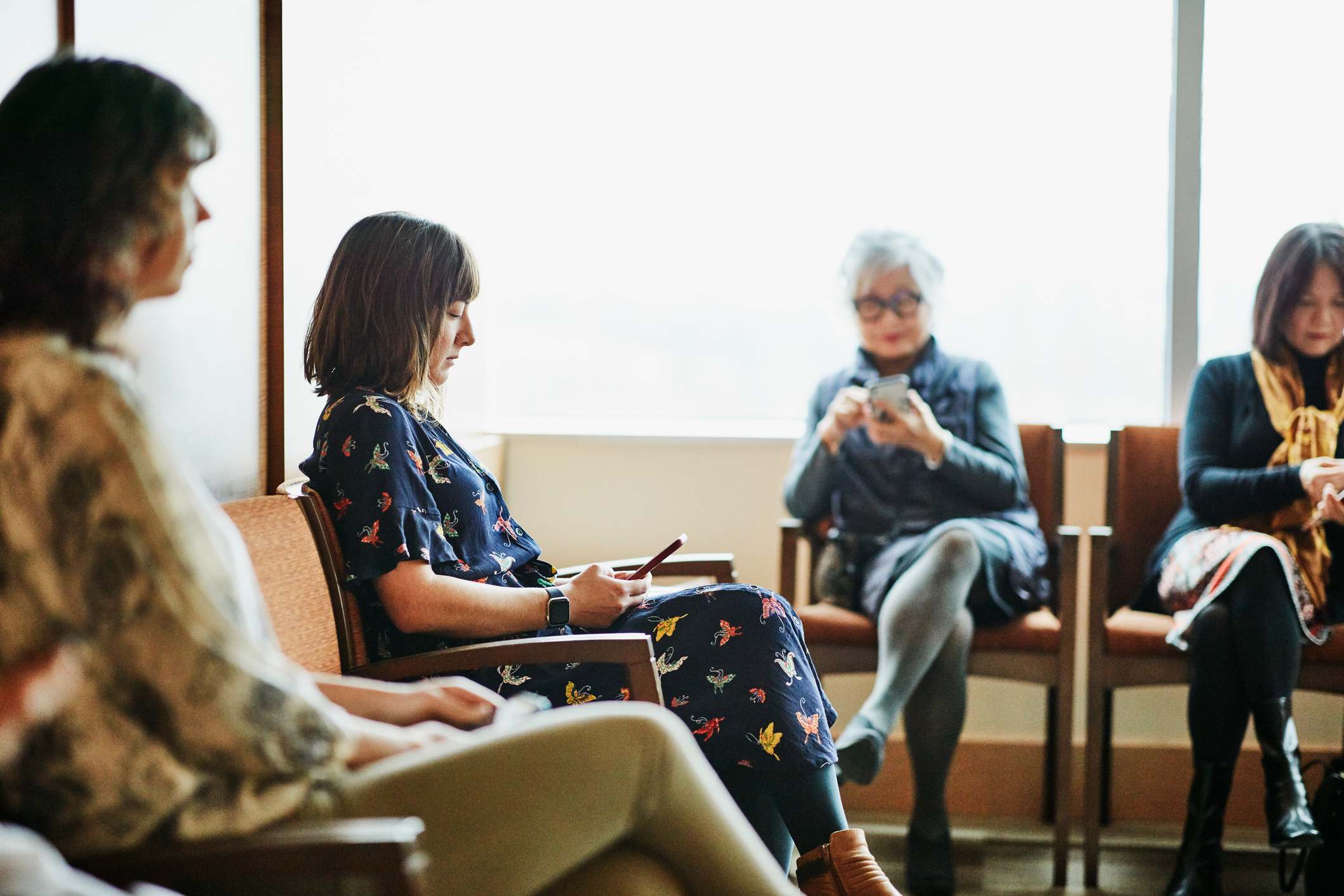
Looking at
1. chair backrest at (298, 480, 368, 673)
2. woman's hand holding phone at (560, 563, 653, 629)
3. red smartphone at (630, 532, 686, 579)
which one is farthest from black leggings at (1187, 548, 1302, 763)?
chair backrest at (298, 480, 368, 673)

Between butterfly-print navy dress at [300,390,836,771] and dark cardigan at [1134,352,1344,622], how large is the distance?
1.19 m

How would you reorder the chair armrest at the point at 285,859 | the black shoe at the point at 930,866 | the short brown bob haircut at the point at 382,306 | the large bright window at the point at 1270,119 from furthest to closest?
the large bright window at the point at 1270,119
the black shoe at the point at 930,866
the short brown bob haircut at the point at 382,306
the chair armrest at the point at 285,859

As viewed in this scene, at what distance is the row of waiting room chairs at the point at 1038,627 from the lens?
1.63 meters

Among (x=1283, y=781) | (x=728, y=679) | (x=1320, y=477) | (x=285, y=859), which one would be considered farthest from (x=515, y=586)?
(x=1320, y=477)

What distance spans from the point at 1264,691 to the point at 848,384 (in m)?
1.14

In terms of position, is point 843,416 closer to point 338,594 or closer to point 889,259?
point 889,259

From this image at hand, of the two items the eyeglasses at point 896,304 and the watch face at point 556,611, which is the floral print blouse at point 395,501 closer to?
the watch face at point 556,611

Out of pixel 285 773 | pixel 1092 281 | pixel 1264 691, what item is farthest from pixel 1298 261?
pixel 285 773

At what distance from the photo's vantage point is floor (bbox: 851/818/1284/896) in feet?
8.25

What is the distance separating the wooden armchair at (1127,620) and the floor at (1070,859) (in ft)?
0.26

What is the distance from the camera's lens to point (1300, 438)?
8.53 feet

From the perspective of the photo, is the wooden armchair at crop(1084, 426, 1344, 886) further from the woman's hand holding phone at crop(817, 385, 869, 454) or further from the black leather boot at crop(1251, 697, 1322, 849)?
the woman's hand holding phone at crop(817, 385, 869, 454)

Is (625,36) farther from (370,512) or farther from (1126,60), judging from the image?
(370,512)

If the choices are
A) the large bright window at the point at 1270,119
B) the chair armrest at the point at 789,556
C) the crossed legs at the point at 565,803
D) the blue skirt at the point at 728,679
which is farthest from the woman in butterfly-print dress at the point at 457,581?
the large bright window at the point at 1270,119
